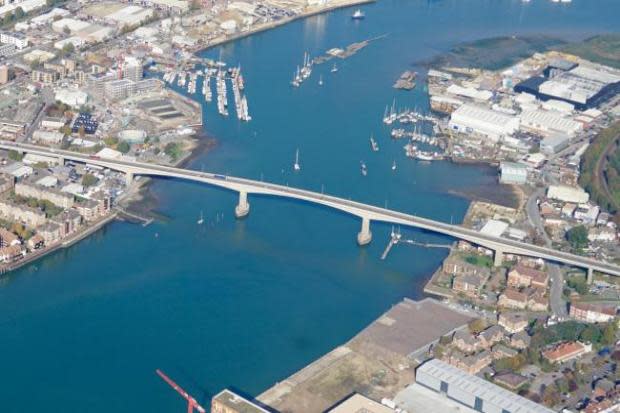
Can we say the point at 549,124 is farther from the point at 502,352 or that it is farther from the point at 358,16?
the point at 502,352

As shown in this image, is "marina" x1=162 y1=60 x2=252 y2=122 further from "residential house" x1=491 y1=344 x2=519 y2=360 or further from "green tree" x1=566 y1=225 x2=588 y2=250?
"residential house" x1=491 y1=344 x2=519 y2=360

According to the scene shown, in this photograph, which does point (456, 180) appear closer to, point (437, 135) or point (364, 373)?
point (437, 135)

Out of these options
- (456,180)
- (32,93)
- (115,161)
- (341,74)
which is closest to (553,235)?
(456,180)

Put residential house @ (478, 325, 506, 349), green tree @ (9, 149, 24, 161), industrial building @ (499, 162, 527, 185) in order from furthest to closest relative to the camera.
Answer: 1. industrial building @ (499, 162, 527, 185)
2. green tree @ (9, 149, 24, 161)
3. residential house @ (478, 325, 506, 349)

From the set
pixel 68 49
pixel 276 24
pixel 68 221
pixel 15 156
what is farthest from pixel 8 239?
pixel 276 24

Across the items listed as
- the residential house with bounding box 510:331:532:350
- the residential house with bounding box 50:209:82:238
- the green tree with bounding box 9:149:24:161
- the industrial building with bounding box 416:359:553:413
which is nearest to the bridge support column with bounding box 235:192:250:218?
the residential house with bounding box 50:209:82:238

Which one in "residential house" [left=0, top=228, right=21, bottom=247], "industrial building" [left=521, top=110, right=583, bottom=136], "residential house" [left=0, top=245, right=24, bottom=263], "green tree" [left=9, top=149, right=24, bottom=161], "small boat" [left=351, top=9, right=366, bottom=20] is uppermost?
"small boat" [left=351, top=9, right=366, bottom=20]
